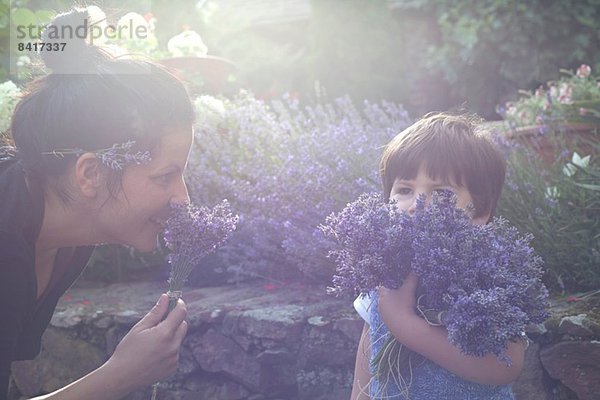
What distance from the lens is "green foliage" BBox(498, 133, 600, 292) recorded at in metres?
2.87

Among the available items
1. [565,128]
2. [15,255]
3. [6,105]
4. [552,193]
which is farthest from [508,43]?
[15,255]

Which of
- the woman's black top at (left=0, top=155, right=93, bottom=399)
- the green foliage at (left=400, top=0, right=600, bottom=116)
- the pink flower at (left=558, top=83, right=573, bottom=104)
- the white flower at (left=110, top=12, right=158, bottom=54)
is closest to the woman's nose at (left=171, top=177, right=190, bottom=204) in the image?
the woman's black top at (left=0, top=155, right=93, bottom=399)

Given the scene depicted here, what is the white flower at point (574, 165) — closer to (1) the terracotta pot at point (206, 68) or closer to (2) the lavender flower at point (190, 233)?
(2) the lavender flower at point (190, 233)

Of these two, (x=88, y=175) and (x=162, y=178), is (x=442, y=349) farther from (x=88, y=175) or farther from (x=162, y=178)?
(x=88, y=175)

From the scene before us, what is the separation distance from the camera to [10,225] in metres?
2.07

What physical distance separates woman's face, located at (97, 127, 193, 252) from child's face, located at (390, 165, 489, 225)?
26.9 inches

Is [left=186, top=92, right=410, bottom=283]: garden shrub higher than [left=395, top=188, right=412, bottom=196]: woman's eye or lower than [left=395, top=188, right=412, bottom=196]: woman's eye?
lower

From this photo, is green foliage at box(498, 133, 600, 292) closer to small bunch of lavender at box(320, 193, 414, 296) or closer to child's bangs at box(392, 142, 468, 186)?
child's bangs at box(392, 142, 468, 186)

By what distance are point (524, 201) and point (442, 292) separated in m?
1.59

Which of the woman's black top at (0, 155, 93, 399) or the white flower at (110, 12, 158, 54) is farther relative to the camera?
the white flower at (110, 12, 158, 54)

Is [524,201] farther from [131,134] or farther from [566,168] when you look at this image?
[131,134]

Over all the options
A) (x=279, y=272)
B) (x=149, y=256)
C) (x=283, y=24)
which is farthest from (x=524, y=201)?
(x=283, y=24)

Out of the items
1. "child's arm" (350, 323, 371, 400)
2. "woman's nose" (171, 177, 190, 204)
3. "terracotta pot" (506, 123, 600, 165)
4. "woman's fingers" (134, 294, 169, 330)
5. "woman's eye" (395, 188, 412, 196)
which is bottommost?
"child's arm" (350, 323, 371, 400)

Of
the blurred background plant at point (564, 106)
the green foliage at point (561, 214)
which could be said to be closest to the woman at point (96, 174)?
the green foliage at point (561, 214)
